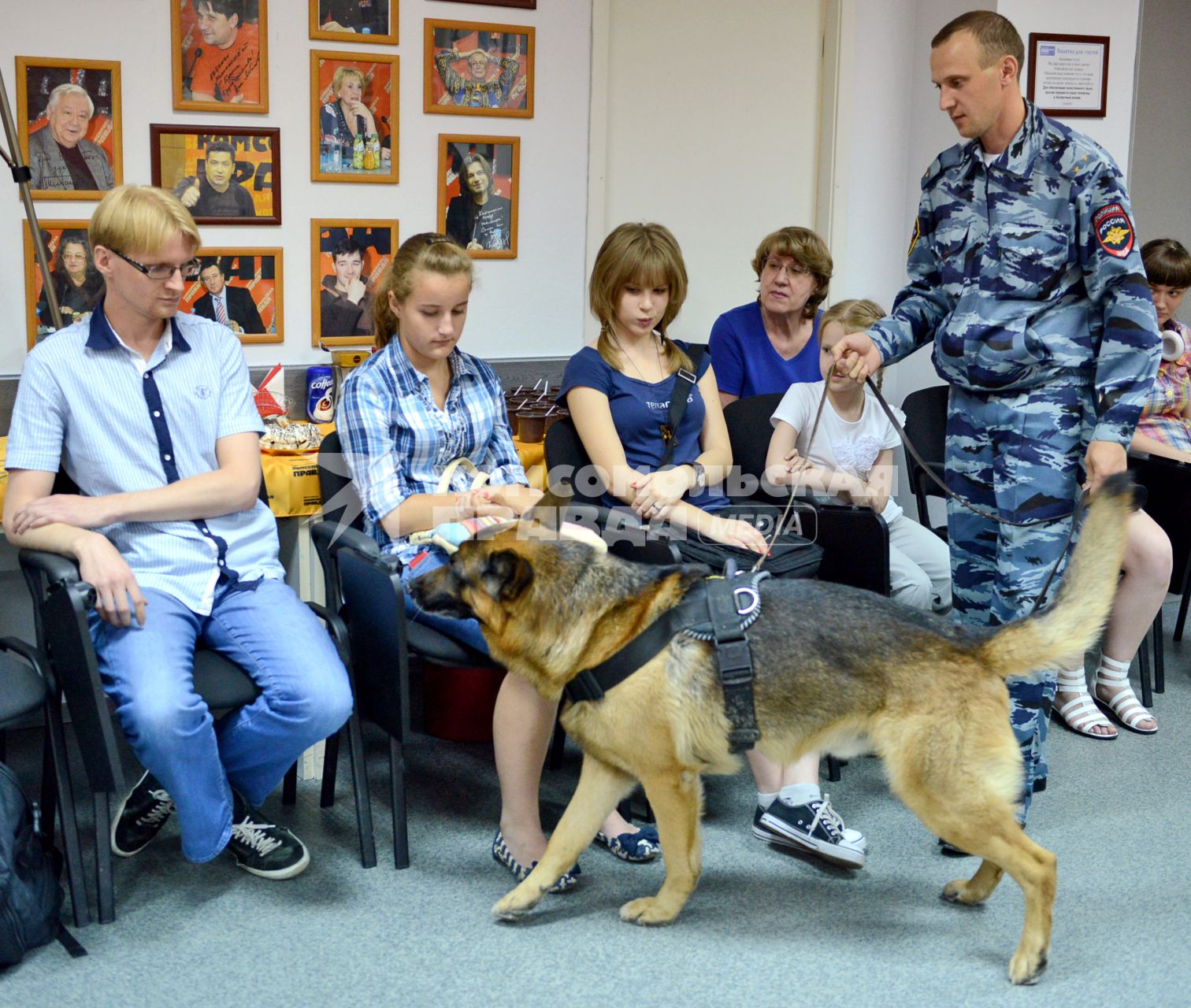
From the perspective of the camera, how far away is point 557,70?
4332 mm

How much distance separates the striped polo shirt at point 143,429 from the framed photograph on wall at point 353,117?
1.40 m

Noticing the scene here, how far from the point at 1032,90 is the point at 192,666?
3.75 meters

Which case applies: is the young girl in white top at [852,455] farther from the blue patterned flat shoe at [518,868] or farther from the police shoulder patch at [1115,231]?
the blue patterned flat shoe at [518,868]

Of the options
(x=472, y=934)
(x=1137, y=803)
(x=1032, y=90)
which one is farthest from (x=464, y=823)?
(x=1032, y=90)

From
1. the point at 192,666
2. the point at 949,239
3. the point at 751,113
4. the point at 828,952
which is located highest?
the point at 751,113

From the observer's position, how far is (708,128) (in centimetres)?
466

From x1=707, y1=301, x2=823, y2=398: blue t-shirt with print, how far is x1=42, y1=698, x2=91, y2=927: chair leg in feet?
7.57

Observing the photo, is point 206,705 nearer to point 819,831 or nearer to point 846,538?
point 819,831

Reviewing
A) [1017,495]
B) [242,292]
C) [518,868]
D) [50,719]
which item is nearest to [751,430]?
[1017,495]

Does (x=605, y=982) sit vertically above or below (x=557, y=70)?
below

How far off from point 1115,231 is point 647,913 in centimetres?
184

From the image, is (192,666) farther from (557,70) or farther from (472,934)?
(557,70)

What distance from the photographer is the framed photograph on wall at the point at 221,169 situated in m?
3.85

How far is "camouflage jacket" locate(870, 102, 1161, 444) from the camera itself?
2.83 metres
